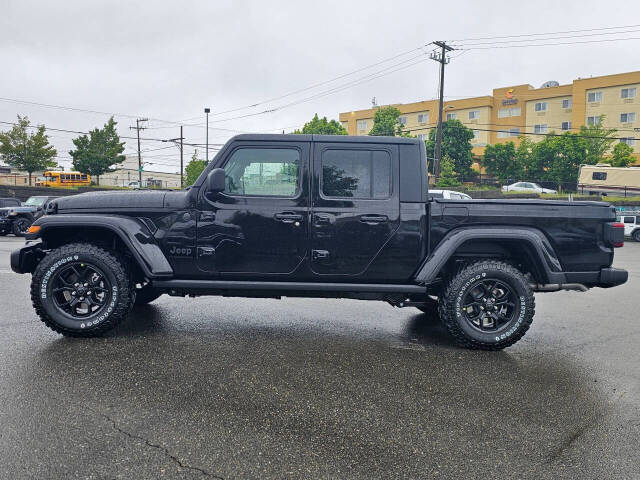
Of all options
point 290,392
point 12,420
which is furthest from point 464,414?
point 12,420

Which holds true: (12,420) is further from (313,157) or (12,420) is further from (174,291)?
(313,157)

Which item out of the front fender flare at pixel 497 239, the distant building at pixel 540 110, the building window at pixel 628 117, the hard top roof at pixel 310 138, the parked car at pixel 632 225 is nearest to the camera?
the front fender flare at pixel 497 239

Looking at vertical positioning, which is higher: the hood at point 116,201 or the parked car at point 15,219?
the hood at point 116,201

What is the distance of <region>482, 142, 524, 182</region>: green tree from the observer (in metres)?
50.2

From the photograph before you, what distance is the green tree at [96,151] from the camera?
50.2 metres

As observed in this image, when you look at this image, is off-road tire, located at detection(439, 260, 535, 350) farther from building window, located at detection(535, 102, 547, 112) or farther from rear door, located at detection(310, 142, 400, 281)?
building window, located at detection(535, 102, 547, 112)

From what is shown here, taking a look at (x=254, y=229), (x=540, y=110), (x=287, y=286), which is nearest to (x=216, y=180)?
(x=254, y=229)

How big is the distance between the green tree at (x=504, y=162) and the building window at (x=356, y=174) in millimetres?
49525

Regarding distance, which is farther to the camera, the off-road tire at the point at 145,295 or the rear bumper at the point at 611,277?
the off-road tire at the point at 145,295

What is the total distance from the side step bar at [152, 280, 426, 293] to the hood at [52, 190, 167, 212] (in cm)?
78

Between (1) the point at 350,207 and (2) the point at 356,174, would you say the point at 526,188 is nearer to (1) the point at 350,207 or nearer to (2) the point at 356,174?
(2) the point at 356,174

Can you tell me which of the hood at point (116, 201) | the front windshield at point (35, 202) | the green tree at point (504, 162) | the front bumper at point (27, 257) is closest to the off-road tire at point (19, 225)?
the front windshield at point (35, 202)

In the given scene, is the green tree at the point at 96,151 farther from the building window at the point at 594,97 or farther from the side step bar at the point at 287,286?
the building window at the point at 594,97

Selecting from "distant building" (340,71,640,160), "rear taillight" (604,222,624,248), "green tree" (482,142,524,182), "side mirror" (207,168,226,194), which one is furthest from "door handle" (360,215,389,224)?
"distant building" (340,71,640,160)
